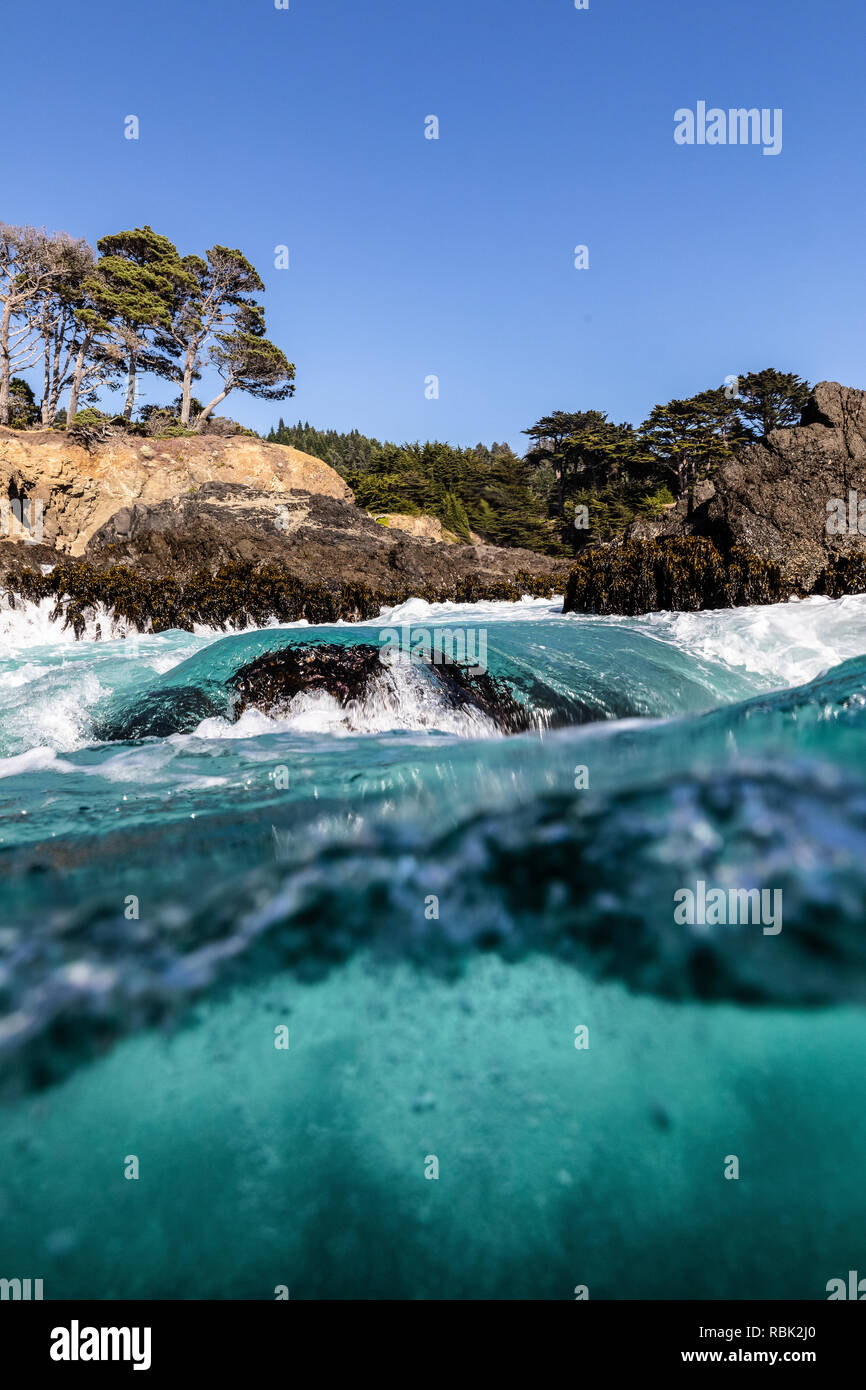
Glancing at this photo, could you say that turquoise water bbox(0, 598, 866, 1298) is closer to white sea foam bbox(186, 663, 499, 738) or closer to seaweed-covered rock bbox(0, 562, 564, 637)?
white sea foam bbox(186, 663, 499, 738)

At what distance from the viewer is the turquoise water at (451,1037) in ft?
3.91

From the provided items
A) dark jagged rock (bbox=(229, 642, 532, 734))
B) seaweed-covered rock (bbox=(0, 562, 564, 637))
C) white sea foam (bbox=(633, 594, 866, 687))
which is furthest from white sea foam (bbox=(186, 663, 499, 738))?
seaweed-covered rock (bbox=(0, 562, 564, 637))

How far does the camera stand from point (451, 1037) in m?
1.48

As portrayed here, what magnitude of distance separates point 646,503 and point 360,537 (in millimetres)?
23446

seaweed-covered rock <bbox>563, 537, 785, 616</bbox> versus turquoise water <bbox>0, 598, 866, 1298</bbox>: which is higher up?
seaweed-covered rock <bbox>563, 537, 785, 616</bbox>

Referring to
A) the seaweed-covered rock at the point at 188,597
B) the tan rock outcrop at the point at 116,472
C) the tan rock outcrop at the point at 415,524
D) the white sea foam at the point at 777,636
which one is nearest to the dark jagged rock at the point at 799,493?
the white sea foam at the point at 777,636

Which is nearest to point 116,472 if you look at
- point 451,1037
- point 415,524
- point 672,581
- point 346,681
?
point 415,524

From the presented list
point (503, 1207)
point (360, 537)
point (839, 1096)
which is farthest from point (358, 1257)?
point (360, 537)

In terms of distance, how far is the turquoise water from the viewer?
3.91ft

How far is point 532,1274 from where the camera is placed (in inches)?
45.7

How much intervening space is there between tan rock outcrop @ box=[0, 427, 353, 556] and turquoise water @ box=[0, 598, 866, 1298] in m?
23.2

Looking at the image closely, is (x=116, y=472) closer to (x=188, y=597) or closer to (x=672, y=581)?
(x=188, y=597)

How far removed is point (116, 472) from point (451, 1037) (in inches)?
1142

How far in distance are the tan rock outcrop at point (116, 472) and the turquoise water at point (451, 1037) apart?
23.2 m
